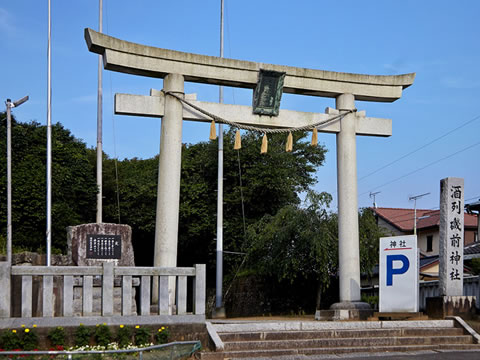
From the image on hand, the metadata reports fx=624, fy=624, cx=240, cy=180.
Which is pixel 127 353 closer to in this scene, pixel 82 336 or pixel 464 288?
pixel 82 336

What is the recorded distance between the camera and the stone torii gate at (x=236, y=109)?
14.2 m

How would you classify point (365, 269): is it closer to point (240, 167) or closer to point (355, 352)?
point (240, 167)

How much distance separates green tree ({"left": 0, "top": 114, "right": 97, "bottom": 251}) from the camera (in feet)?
80.2

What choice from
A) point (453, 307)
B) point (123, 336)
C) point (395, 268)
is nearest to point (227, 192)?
point (395, 268)

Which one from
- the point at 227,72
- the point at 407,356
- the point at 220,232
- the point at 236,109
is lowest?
the point at 407,356

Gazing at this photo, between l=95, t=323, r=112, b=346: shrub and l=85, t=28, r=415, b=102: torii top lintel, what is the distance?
6.29m

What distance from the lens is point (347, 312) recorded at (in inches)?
585

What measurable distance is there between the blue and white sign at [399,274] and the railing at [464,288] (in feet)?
6.23

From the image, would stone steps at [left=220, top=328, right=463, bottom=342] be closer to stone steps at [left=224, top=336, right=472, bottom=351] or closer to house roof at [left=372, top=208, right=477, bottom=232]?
stone steps at [left=224, top=336, right=472, bottom=351]

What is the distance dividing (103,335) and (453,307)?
7.32 meters

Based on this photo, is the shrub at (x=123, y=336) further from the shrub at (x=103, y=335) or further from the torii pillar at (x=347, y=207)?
the torii pillar at (x=347, y=207)

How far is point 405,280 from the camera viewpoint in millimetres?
→ 13109

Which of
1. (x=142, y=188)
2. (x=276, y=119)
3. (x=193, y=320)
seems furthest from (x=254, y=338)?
(x=142, y=188)

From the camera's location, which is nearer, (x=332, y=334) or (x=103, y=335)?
(x=103, y=335)
